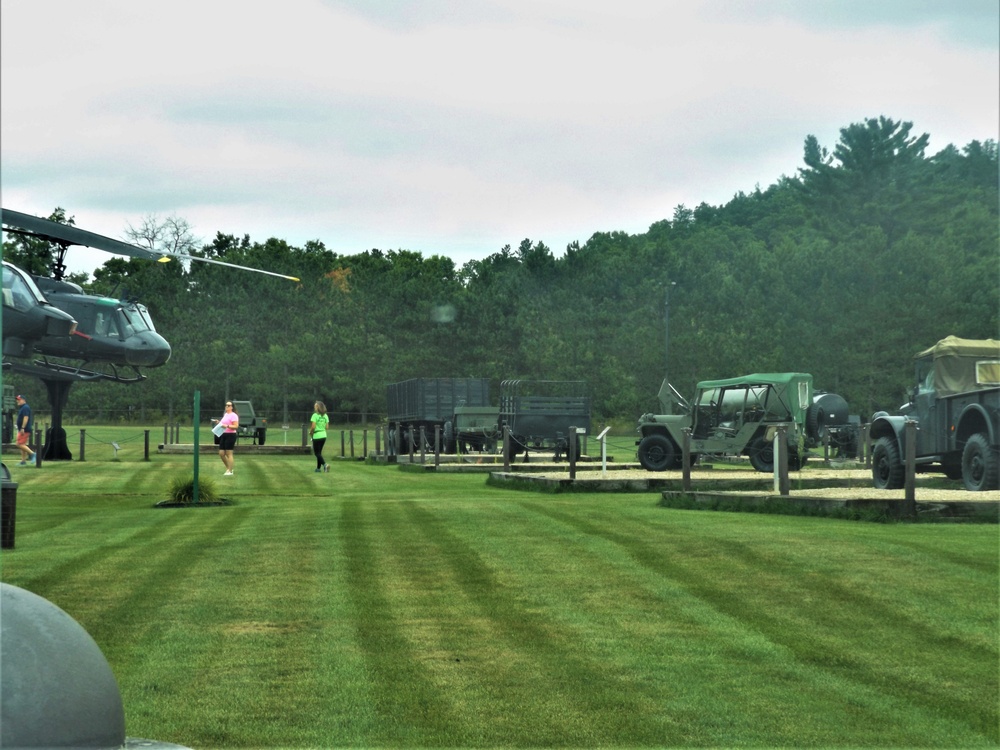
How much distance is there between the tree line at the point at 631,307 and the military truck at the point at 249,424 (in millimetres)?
13286

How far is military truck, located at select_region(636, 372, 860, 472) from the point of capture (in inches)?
1122

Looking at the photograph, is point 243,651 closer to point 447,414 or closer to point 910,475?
point 910,475

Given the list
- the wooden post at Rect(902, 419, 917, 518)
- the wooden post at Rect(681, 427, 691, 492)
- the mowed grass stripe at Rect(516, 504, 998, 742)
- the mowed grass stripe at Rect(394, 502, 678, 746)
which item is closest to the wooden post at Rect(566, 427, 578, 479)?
the wooden post at Rect(681, 427, 691, 492)

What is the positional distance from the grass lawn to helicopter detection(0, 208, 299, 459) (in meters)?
19.6

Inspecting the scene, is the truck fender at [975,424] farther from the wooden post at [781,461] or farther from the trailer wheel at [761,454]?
the trailer wheel at [761,454]

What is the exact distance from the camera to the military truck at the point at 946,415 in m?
20.0

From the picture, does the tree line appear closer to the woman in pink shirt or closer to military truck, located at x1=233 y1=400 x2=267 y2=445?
military truck, located at x1=233 y1=400 x2=267 y2=445

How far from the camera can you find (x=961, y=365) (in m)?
21.2

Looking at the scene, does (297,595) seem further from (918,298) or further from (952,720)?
(918,298)

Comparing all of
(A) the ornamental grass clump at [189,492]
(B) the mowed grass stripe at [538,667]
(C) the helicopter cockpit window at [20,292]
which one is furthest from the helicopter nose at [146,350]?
(B) the mowed grass stripe at [538,667]

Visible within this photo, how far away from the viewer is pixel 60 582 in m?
10.7

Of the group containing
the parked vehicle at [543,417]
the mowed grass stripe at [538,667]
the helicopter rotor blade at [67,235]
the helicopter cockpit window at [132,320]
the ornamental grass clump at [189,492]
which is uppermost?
the helicopter rotor blade at [67,235]

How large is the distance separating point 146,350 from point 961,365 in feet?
85.2

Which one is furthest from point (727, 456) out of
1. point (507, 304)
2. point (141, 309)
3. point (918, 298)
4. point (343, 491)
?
point (507, 304)
